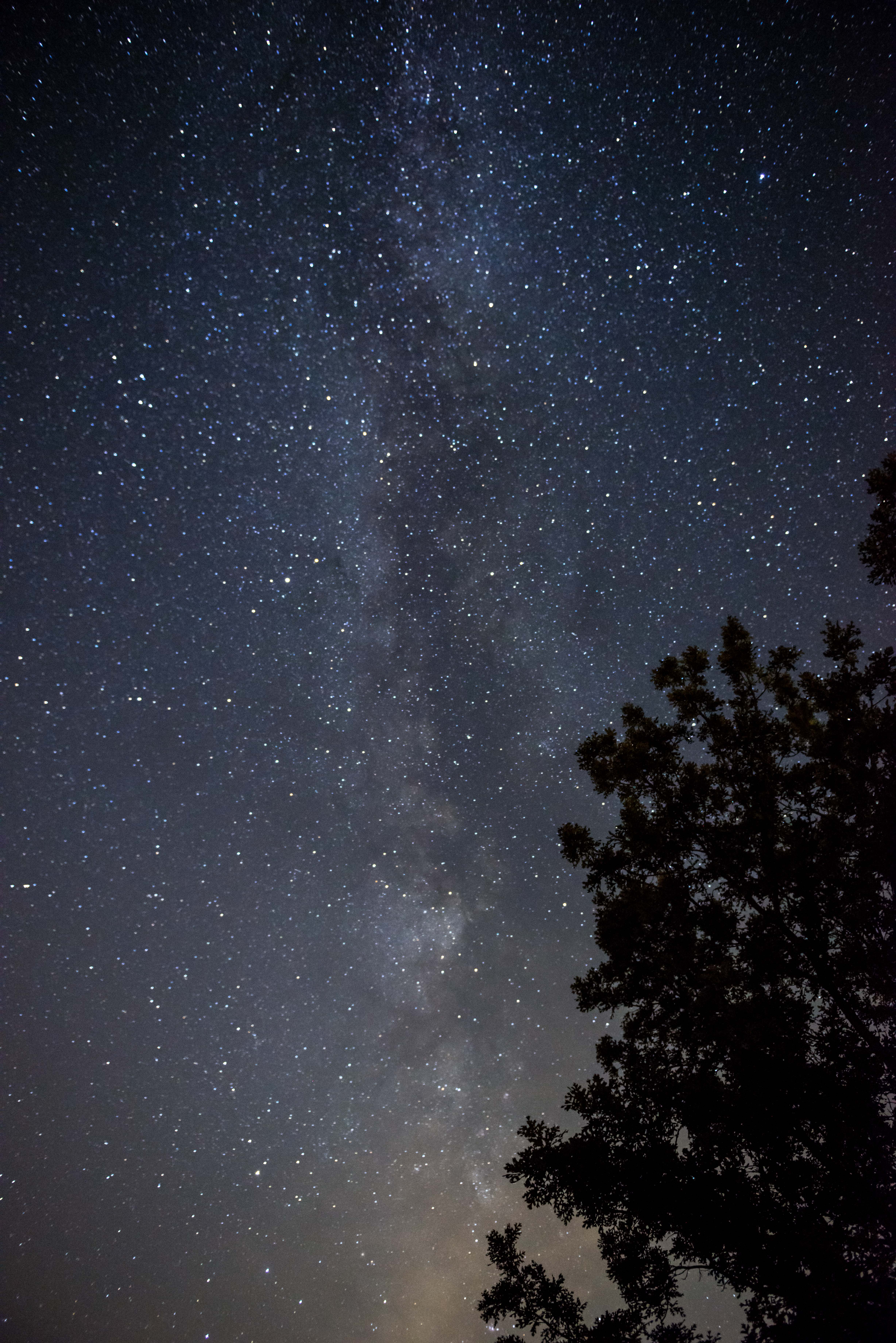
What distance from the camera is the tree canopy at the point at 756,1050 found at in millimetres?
5223

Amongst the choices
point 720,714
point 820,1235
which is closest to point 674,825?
point 720,714

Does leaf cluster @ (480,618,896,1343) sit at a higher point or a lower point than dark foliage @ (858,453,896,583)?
lower

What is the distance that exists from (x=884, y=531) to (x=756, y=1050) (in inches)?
227

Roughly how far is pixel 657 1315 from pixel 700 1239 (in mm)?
991

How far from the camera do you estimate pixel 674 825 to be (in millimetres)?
7070

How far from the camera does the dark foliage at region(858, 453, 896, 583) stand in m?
6.20

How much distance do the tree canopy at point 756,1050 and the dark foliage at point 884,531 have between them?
0.02m

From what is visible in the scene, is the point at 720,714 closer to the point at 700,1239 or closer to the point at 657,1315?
the point at 700,1239

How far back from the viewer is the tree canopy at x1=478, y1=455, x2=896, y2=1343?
522 cm

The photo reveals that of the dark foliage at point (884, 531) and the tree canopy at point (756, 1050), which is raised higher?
the dark foliage at point (884, 531)

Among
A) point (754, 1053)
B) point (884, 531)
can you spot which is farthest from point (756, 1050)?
point (884, 531)

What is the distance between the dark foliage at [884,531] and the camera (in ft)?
20.4

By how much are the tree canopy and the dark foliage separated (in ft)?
0.07

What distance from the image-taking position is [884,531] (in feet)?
20.5
